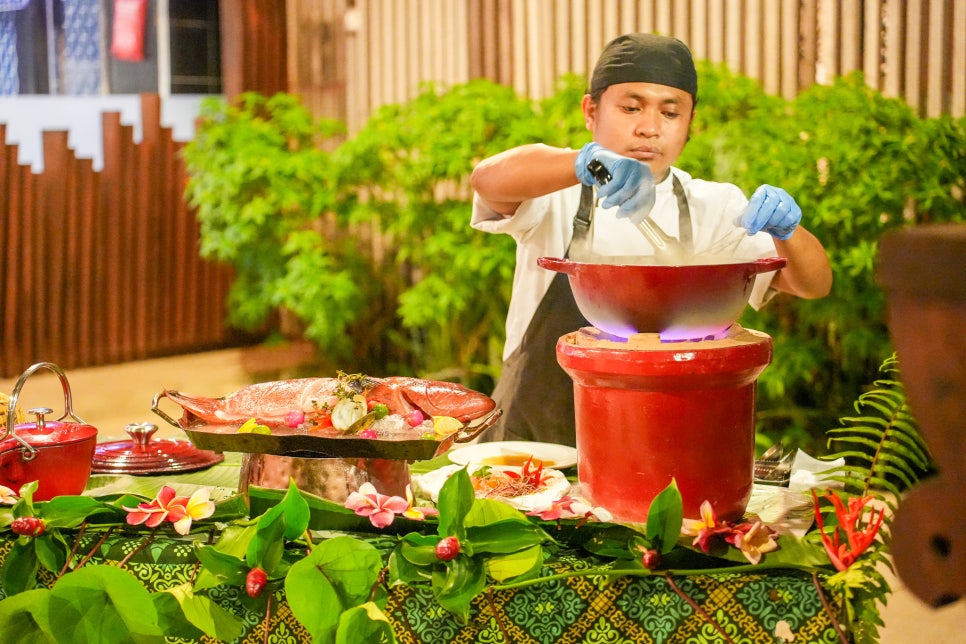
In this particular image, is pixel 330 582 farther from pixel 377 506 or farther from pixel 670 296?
pixel 670 296

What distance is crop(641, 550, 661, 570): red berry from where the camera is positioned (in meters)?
1.44

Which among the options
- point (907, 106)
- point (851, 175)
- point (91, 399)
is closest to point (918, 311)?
point (851, 175)

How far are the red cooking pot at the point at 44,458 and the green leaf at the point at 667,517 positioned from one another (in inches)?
37.7

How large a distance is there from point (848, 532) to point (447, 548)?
532 millimetres

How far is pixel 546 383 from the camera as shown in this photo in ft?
8.71

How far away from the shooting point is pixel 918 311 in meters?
0.78

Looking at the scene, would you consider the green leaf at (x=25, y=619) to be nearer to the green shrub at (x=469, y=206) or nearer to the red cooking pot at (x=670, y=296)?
the red cooking pot at (x=670, y=296)

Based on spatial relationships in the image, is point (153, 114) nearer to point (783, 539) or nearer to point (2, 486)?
point (2, 486)

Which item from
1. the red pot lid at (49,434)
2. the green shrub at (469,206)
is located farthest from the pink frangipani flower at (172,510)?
the green shrub at (469,206)

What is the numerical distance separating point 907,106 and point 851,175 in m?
0.57

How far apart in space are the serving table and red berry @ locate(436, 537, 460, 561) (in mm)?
93

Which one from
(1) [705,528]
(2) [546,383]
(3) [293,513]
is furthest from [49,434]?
(2) [546,383]

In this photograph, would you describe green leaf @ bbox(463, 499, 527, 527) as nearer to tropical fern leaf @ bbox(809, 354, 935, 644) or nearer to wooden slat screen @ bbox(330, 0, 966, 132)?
tropical fern leaf @ bbox(809, 354, 935, 644)

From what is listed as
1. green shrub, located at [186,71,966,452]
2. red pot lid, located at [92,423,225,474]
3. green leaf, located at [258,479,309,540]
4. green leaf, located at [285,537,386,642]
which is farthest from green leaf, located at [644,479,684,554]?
green shrub, located at [186,71,966,452]
